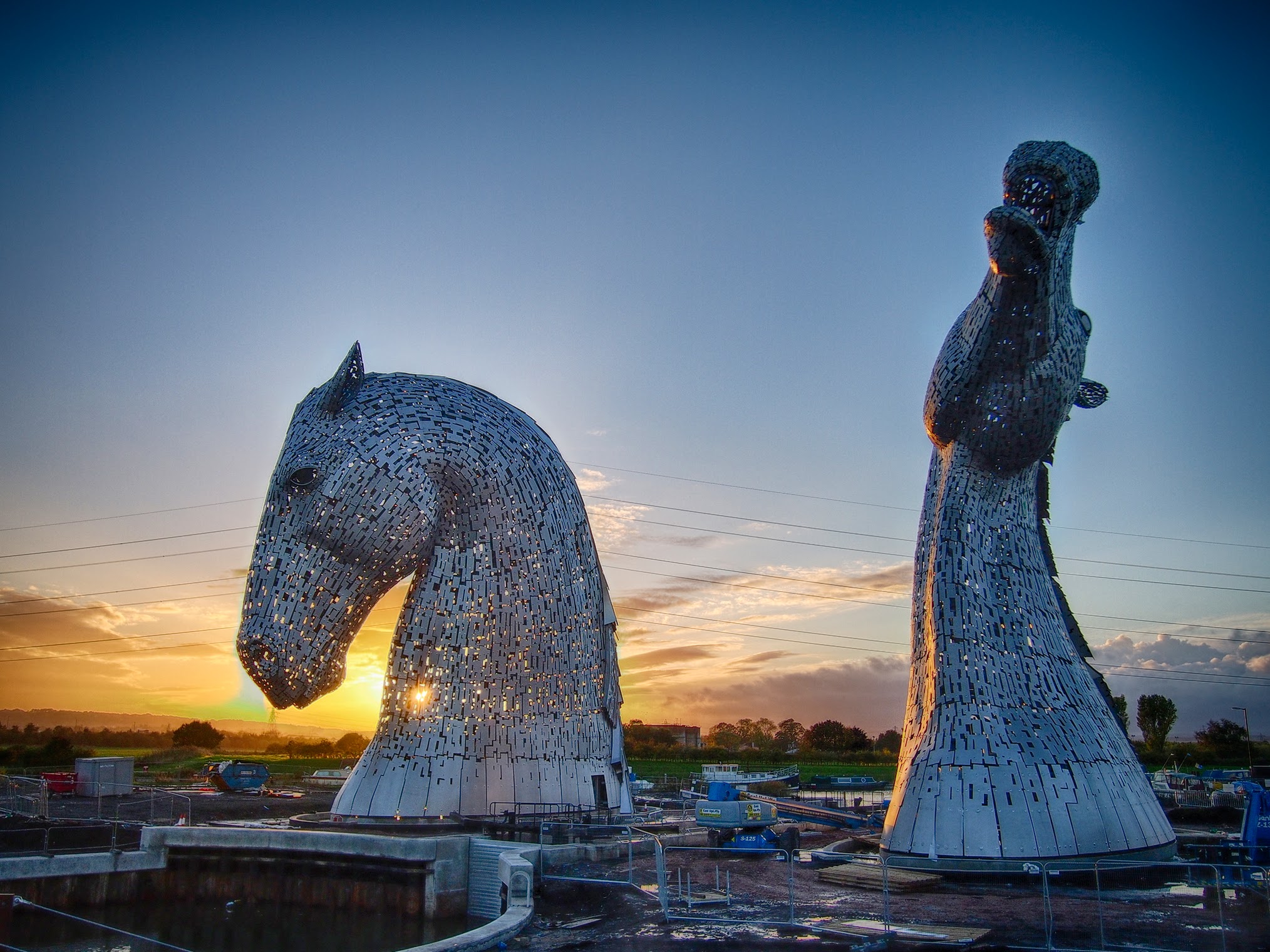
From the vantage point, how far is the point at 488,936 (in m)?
7.70

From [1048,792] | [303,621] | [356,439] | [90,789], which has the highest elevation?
[356,439]

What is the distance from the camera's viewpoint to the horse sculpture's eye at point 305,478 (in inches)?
493

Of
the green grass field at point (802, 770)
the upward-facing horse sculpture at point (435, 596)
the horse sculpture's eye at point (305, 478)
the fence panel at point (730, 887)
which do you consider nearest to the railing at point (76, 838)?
the upward-facing horse sculpture at point (435, 596)

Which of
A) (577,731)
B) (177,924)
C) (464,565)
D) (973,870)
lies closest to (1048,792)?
(973,870)

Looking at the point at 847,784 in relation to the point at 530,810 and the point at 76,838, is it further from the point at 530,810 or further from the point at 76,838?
the point at 76,838

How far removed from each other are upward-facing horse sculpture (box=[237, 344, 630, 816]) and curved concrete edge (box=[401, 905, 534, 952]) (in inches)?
158

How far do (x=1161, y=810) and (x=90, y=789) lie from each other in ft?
88.6

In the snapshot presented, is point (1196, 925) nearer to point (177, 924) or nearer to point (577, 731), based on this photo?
point (577, 731)

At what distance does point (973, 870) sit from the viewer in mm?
10047

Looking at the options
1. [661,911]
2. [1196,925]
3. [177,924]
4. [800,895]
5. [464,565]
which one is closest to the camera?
[1196,925]

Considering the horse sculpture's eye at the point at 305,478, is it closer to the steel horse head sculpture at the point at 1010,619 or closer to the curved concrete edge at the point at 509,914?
the curved concrete edge at the point at 509,914

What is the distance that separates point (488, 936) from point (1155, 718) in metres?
71.6

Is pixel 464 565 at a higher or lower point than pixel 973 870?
higher

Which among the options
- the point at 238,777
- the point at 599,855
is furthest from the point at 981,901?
the point at 238,777
